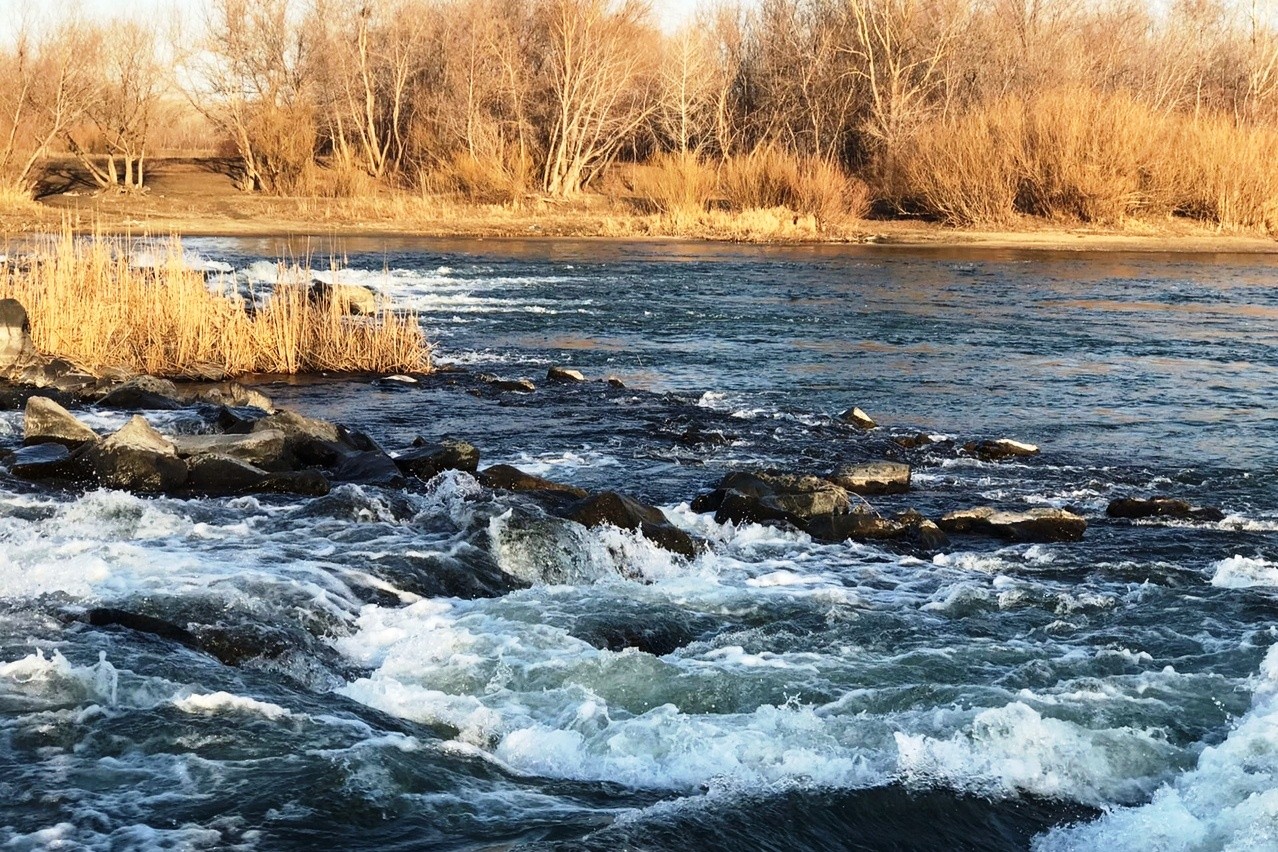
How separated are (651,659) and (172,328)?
9892 millimetres

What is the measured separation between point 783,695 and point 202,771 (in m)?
2.53

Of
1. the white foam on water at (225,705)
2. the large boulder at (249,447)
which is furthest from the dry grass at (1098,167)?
the white foam on water at (225,705)

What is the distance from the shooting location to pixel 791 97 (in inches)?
1865

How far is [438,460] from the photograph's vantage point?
9945 mm

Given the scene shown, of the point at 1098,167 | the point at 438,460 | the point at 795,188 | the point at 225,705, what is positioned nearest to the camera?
the point at 225,705

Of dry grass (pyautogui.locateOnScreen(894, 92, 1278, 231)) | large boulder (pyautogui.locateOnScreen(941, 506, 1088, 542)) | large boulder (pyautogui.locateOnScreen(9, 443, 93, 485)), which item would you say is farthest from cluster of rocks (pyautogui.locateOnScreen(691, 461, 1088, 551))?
dry grass (pyautogui.locateOnScreen(894, 92, 1278, 231))

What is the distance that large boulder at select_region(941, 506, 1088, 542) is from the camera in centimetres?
865

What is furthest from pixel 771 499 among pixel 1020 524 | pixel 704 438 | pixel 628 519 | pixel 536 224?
pixel 536 224

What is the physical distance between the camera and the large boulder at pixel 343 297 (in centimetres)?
1517

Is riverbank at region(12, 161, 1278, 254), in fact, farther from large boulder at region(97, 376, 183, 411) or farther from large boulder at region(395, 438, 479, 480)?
large boulder at region(395, 438, 479, 480)

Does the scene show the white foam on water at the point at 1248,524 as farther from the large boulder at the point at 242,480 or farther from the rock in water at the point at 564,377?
the rock in water at the point at 564,377

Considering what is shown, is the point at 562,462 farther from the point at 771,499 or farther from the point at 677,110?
the point at 677,110

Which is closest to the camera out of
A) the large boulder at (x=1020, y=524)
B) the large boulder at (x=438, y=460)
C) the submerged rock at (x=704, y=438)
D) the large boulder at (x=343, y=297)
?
the large boulder at (x=1020, y=524)

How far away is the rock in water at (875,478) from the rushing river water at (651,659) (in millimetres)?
225
